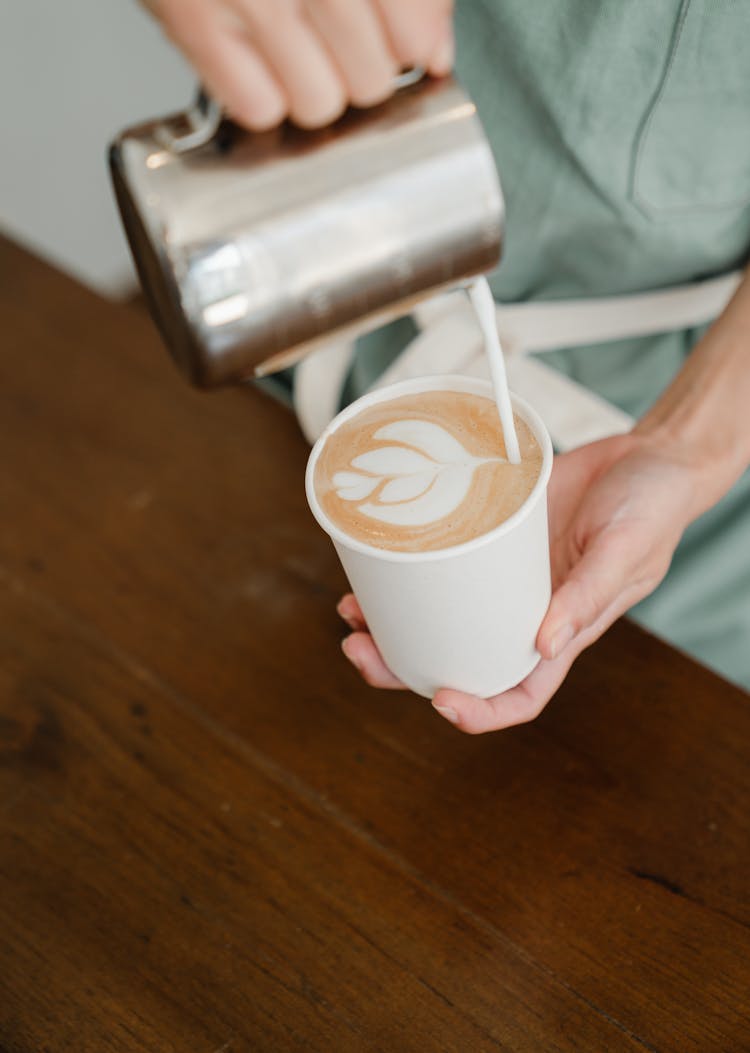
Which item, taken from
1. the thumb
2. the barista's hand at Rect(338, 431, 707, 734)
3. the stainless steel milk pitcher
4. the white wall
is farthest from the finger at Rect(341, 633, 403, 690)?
the white wall

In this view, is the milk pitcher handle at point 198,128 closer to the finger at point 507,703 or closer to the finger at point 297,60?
the finger at point 297,60

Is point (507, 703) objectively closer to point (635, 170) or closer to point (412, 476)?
point (412, 476)

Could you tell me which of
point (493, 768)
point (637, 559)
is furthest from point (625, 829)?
point (637, 559)

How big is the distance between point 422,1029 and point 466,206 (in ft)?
1.64

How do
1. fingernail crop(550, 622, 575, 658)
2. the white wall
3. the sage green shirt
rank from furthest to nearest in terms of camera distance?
the white wall
the sage green shirt
fingernail crop(550, 622, 575, 658)

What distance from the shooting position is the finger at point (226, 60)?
0.47m

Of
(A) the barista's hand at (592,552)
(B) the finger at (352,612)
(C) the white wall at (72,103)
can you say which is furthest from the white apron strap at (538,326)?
(C) the white wall at (72,103)

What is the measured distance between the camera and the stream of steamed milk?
0.62 meters

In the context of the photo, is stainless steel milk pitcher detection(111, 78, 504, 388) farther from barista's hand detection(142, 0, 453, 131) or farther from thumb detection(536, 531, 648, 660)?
thumb detection(536, 531, 648, 660)

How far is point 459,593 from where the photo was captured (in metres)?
0.63

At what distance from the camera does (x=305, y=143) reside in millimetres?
510

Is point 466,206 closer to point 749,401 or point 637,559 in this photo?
point 637,559

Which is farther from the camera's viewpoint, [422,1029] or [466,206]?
[422,1029]

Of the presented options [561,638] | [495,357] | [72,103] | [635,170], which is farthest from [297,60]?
[72,103]
